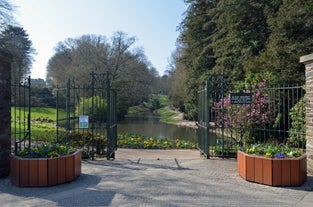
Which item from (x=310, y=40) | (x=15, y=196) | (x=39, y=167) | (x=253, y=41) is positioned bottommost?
(x=15, y=196)

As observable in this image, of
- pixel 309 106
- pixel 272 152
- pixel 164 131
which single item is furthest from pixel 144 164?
pixel 164 131

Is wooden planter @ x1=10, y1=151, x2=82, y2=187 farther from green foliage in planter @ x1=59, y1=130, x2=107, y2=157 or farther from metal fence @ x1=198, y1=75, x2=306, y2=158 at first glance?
metal fence @ x1=198, y1=75, x2=306, y2=158

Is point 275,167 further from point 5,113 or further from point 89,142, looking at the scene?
point 89,142

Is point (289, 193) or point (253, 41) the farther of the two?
point (253, 41)

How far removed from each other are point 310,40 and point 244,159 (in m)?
9.31

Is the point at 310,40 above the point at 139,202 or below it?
above

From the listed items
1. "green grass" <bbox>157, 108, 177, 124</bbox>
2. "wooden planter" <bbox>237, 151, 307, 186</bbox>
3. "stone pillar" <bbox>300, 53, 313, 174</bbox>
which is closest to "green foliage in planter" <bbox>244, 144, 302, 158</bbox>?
"wooden planter" <bbox>237, 151, 307, 186</bbox>

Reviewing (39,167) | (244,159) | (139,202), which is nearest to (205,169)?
(244,159)

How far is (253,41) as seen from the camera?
18156 millimetres

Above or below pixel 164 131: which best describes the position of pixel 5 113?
above

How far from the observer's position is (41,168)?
210 inches

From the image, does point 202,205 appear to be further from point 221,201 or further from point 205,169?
point 205,169

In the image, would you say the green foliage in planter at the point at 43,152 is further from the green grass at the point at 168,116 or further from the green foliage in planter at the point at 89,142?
the green grass at the point at 168,116

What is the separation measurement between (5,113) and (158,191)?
345 cm
